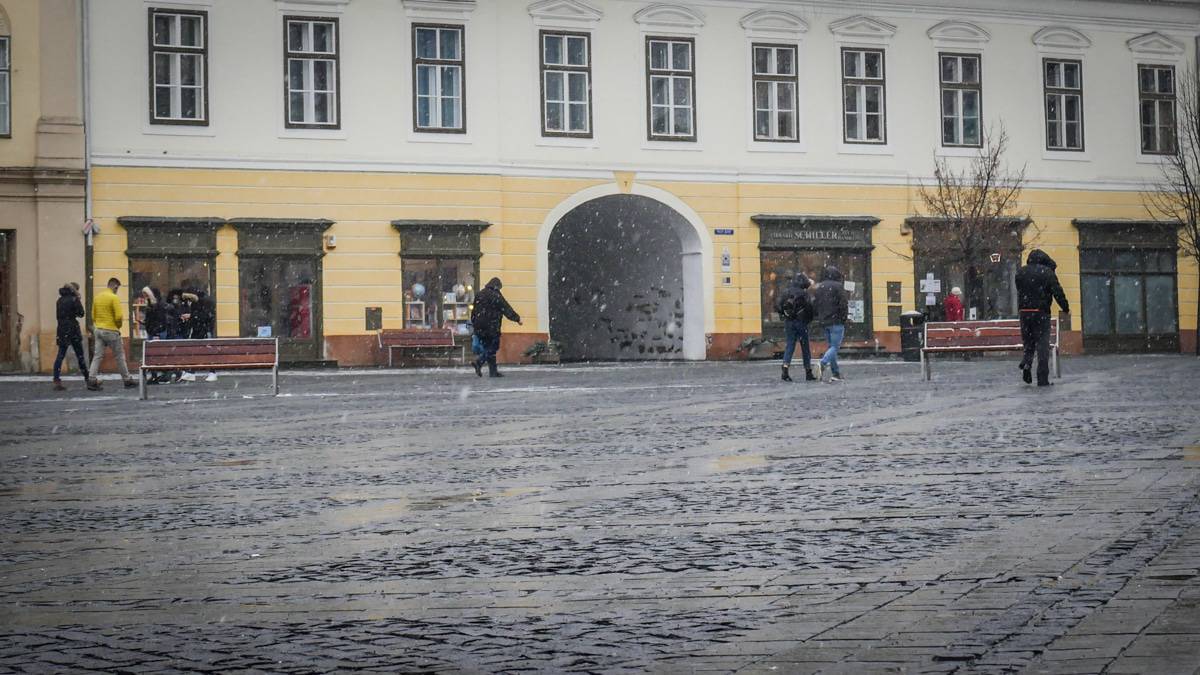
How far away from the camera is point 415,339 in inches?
1299

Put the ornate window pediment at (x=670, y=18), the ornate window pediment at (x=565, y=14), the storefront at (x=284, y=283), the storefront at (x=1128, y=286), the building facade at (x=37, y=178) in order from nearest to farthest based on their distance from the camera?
1. the building facade at (x=37, y=178)
2. the storefront at (x=284, y=283)
3. the ornate window pediment at (x=565, y=14)
4. the ornate window pediment at (x=670, y=18)
5. the storefront at (x=1128, y=286)

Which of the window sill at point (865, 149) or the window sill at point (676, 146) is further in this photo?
the window sill at point (865, 149)

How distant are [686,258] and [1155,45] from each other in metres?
13.1

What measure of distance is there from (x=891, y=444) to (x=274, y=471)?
4.53m

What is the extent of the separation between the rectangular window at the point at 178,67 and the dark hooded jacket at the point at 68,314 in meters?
6.58

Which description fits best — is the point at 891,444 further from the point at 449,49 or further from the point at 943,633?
the point at 449,49

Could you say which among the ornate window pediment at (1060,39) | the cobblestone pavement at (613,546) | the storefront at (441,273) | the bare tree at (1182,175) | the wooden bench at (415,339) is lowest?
the cobblestone pavement at (613,546)

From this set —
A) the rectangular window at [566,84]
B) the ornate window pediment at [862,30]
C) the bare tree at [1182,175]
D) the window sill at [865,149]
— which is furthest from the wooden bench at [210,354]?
the bare tree at [1182,175]

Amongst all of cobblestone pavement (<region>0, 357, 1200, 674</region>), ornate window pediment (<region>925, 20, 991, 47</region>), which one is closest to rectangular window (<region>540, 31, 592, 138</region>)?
ornate window pediment (<region>925, 20, 991, 47</region>)

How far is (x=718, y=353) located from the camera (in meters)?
35.6

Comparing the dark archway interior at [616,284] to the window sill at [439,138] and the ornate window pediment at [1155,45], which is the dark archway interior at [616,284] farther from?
the ornate window pediment at [1155,45]

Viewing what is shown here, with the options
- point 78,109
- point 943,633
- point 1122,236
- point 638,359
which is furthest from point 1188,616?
point 1122,236

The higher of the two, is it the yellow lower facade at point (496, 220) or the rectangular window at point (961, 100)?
the rectangular window at point (961, 100)

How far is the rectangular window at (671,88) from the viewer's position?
35031 mm
